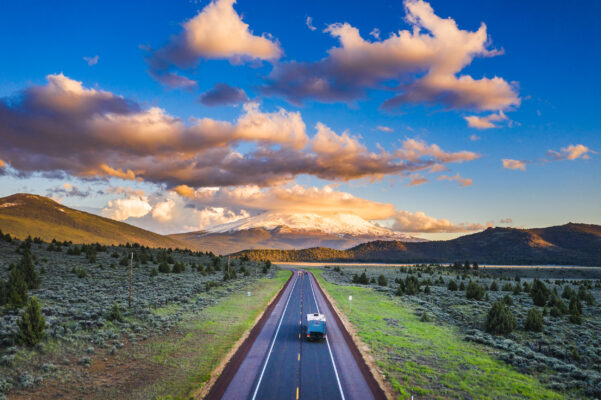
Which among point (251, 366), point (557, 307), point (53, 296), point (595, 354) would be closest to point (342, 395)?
point (251, 366)

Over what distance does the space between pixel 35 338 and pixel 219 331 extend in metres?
13.7

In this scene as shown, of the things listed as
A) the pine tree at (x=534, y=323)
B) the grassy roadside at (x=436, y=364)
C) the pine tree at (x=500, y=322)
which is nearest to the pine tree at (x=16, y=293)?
the grassy roadside at (x=436, y=364)

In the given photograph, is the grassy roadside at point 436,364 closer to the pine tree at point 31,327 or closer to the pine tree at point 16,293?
the pine tree at point 31,327

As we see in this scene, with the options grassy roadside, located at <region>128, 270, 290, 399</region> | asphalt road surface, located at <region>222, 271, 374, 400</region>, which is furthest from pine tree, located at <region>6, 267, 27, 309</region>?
asphalt road surface, located at <region>222, 271, 374, 400</region>

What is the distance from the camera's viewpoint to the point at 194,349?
992 inches

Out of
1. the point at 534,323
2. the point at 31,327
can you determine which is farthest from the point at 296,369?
the point at 534,323

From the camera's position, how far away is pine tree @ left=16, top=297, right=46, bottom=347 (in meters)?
21.5

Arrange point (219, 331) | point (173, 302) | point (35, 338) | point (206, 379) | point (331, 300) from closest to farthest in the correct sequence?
point (206, 379), point (35, 338), point (219, 331), point (173, 302), point (331, 300)

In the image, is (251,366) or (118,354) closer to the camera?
(251,366)

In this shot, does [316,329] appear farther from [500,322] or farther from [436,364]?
[500,322]

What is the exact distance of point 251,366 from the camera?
71.8 feet

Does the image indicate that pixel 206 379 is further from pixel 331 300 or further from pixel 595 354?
pixel 331 300

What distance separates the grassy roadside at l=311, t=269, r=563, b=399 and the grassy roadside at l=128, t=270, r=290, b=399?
11249 millimetres

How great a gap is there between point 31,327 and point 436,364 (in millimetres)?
27069
